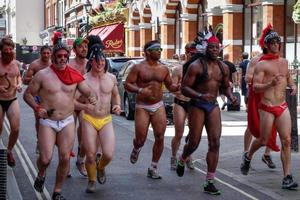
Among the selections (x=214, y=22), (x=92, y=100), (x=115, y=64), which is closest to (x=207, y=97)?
(x=92, y=100)

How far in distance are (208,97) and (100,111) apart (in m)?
1.33

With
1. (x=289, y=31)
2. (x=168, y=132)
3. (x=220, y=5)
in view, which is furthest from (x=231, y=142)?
(x=220, y=5)

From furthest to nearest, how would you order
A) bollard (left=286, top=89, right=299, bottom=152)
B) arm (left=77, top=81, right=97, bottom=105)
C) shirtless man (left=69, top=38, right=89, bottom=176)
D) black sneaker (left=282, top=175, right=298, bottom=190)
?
bollard (left=286, top=89, right=299, bottom=152) → shirtless man (left=69, top=38, right=89, bottom=176) → black sneaker (left=282, top=175, right=298, bottom=190) → arm (left=77, top=81, right=97, bottom=105)

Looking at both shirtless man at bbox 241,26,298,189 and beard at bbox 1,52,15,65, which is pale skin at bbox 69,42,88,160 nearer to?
beard at bbox 1,52,15,65

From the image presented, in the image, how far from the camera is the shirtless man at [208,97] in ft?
27.7

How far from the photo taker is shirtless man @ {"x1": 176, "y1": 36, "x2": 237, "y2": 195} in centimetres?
845

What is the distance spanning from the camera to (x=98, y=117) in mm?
8367

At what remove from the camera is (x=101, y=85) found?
8453 millimetres

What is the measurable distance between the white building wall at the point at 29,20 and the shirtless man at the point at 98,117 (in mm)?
90486

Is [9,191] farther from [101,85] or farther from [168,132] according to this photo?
[168,132]

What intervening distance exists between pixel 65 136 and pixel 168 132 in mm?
8323

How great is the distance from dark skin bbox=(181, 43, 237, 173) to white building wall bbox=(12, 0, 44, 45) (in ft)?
298

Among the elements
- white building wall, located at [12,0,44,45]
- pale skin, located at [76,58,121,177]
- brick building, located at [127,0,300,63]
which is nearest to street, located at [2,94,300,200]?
pale skin, located at [76,58,121,177]

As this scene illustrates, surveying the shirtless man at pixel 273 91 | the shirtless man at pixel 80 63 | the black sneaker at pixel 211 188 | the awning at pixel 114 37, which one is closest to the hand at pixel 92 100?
the shirtless man at pixel 80 63
